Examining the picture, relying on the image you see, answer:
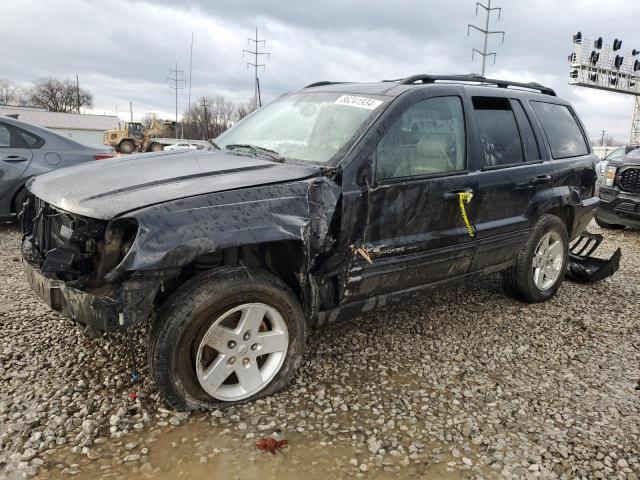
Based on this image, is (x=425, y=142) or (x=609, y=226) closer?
(x=425, y=142)

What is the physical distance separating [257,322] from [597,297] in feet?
12.6

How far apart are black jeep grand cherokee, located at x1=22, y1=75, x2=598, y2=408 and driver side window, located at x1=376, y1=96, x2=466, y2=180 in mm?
11

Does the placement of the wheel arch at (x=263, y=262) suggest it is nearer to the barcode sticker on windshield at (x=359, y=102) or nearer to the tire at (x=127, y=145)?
the barcode sticker on windshield at (x=359, y=102)

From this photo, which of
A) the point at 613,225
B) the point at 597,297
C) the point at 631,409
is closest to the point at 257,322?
the point at 631,409

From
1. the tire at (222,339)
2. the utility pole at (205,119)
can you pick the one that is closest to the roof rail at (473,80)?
the tire at (222,339)

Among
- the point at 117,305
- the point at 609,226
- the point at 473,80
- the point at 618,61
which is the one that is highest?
the point at 618,61

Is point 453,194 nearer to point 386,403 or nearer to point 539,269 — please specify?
point 386,403

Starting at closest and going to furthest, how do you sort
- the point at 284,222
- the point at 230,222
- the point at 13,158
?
the point at 230,222 → the point at 284,222 → the point at 13,158

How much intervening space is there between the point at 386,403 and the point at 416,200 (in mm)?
1277

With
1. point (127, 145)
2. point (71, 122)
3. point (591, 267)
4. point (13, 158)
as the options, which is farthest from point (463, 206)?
point (71, 122)

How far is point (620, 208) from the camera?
7867 millimetres

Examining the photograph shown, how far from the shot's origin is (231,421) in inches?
104

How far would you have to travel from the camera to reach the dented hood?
2420 mm

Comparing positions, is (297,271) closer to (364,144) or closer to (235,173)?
(235,173)
